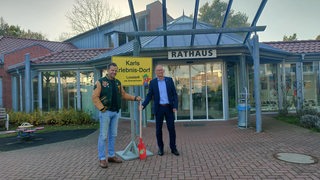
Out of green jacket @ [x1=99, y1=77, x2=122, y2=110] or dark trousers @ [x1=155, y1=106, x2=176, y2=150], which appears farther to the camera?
dark trousers @ [x1=155, y1=106, x2=176, y2=150]

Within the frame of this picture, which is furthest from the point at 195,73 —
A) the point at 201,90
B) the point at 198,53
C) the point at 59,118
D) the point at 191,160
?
the point at 191,160

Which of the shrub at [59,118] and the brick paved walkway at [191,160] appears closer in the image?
the brick paved walkway at [191,160]

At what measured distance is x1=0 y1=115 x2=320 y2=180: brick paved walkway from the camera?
4711 mm

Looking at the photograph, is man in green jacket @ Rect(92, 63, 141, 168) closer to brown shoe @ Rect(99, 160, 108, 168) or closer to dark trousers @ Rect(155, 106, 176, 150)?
brown shoe @ Rect(99, 160, 108, 168)

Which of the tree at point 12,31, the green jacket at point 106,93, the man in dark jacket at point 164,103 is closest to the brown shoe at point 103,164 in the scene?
the green jacket at point 106,93

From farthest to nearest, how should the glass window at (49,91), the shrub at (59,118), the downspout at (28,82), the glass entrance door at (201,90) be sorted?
the glass window at (49,91), the downspout at (28,82), the shrub at (59,118), the glass entrance door at (201,90)

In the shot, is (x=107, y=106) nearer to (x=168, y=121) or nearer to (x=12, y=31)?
(x=168, y=121)

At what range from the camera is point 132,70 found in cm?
604

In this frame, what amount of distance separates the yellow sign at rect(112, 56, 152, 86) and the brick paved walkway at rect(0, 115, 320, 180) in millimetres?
1730

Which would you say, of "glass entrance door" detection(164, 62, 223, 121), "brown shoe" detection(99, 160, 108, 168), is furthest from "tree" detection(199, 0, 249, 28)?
"brown shoe" detection(99, 160, 108, 168)

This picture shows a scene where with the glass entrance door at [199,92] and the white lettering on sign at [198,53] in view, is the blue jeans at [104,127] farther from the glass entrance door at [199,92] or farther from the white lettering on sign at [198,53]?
the glass entrance door at [199,92]

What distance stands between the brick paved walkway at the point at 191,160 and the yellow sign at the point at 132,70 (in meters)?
1.73

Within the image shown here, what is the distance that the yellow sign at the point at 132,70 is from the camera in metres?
5.91

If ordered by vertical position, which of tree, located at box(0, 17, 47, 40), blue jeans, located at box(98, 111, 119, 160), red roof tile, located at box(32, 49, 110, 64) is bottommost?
blue jeans, located at box(98, 111, 119, 160)
